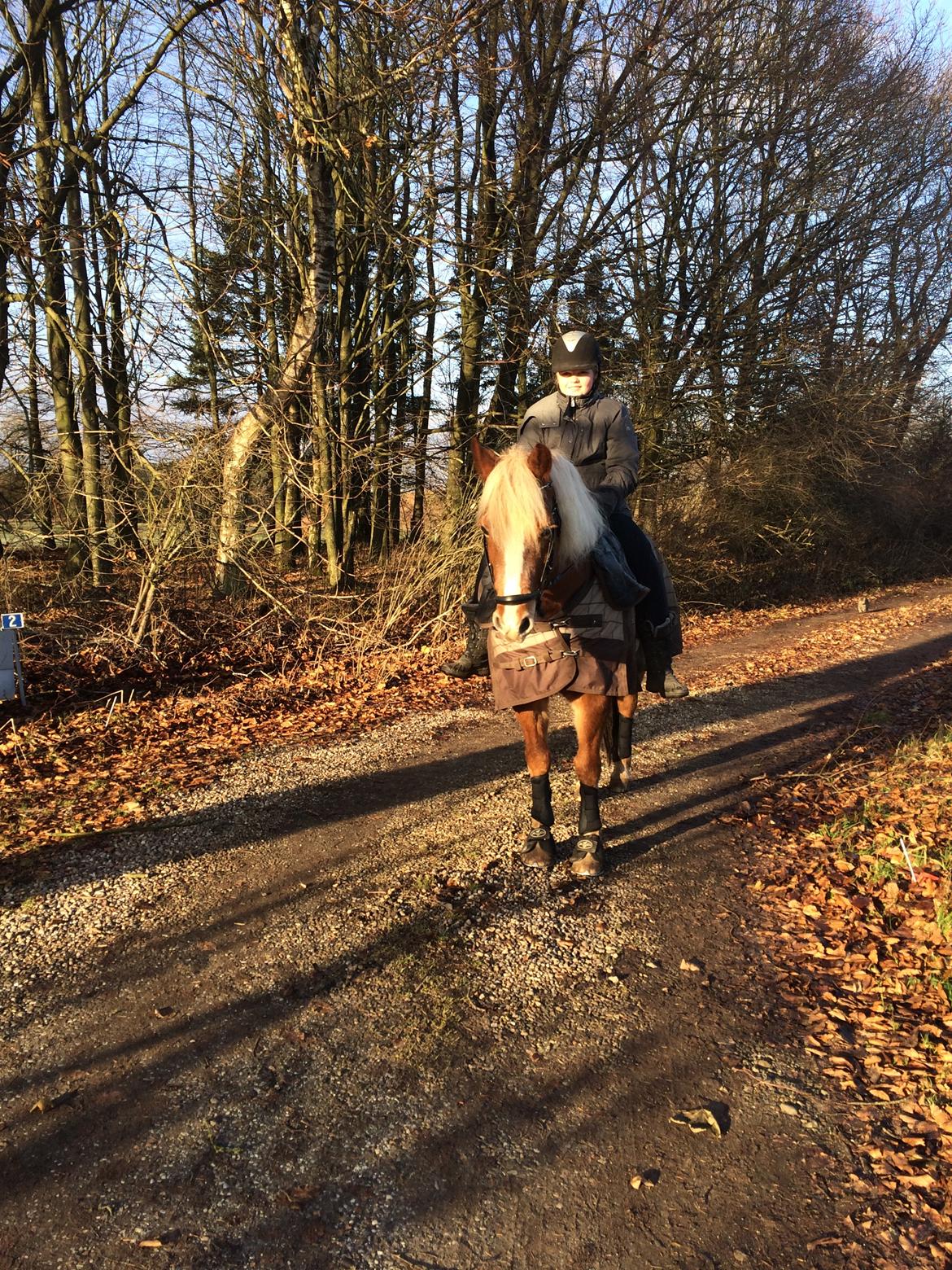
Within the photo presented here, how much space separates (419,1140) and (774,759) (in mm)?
5019

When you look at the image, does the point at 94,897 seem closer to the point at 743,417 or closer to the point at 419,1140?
the point at 419,1140

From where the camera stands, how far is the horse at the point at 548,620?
12.0ft

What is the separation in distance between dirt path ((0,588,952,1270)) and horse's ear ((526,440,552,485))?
2215 mm

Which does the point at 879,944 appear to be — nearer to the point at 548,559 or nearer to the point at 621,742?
the point at 621,742

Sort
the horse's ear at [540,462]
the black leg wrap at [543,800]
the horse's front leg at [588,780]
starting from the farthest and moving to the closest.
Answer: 1. the black leg wrap at [543,800]
2. the horse's front leg at [588,780]
3. the horse's ear at [540,462]

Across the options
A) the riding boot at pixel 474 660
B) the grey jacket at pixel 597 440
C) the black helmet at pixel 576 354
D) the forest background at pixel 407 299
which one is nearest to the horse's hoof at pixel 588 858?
the riding boot at pixel 474 660

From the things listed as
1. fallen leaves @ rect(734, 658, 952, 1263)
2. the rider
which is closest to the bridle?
the rider

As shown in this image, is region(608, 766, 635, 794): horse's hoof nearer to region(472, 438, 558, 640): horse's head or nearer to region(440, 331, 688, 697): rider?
region(440, 331, 688, 697): rider

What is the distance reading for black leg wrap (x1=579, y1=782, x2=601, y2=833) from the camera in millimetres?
4621

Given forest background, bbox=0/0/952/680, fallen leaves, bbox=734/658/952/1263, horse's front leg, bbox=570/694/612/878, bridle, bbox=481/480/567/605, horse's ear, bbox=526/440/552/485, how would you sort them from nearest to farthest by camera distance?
fallen leaves, bbox=734/658/952/1263
bridle, bbox=481/480/567/605
horse's ear, bbox=526/440/552/485
horse's front leg, bbox=570/694/612/878
forest background, bbox=0/0/952/680

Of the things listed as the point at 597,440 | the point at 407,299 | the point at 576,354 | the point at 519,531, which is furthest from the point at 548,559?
the point at 407,299

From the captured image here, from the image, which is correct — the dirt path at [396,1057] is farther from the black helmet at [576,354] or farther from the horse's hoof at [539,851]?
the black helmet at [576,354]

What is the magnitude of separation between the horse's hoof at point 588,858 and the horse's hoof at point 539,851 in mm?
141

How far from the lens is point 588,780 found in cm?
461
